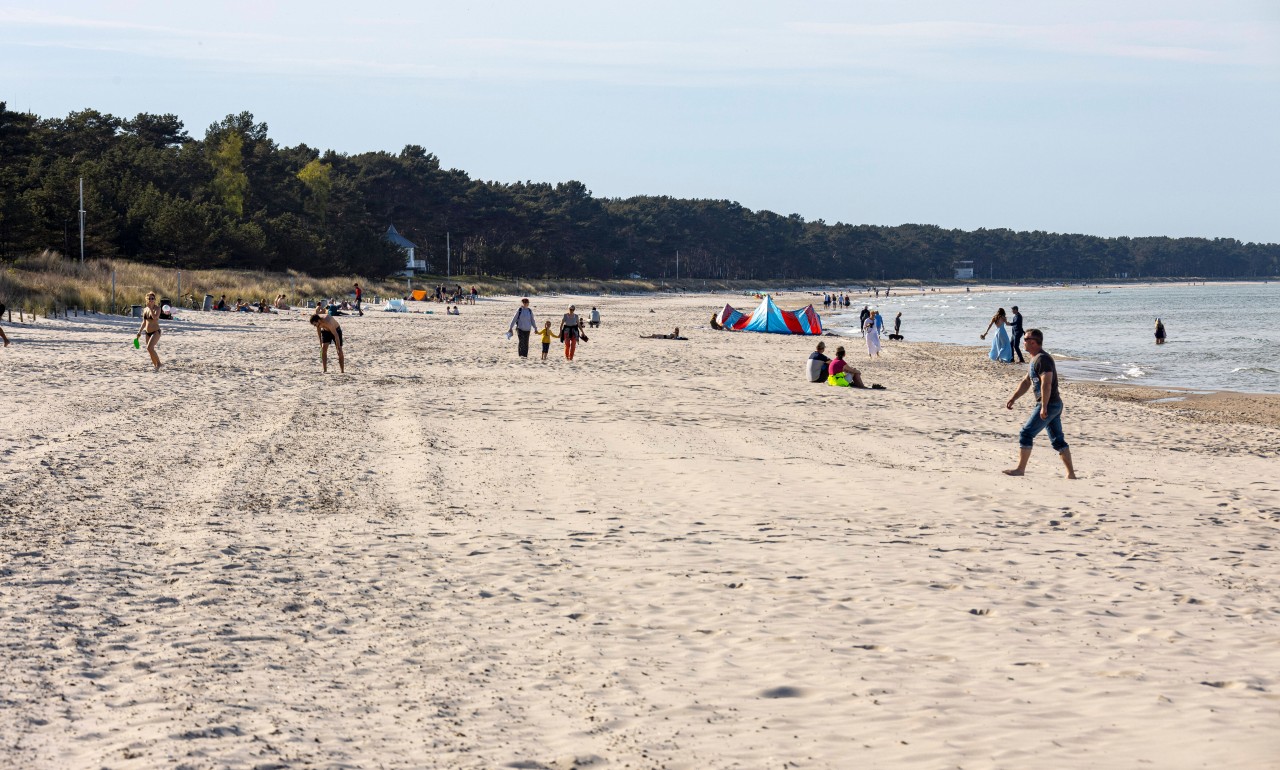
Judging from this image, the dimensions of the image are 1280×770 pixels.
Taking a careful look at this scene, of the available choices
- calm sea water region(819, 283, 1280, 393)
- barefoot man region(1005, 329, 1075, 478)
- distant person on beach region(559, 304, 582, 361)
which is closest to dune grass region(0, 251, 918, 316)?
distant person on beach region(559, 304, 582, 361)

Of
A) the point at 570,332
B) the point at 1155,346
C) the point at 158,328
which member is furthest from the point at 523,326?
the point at 1155,346

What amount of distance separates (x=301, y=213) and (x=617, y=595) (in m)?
83.6

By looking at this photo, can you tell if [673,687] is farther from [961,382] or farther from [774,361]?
[774,361]

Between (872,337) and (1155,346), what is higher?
(872,337)

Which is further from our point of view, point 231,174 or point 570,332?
point 231,174

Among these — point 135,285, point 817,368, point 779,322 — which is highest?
point 135,285

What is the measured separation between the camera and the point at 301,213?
85.1 m

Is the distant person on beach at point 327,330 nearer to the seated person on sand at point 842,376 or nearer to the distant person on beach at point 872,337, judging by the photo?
the seated person on sand at point 842,376

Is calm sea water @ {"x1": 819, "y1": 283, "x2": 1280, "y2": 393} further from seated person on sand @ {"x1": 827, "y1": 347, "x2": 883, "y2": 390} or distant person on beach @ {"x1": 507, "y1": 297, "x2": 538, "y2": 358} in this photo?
distant person on beach @ {"x1": 507, "y1": 297, "x2": 538, "y2": 358}

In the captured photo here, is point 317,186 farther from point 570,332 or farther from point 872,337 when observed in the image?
point 570,332

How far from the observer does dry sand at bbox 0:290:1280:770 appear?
4594mm

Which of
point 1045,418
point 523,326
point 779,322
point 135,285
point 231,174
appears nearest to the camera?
point 1045,418

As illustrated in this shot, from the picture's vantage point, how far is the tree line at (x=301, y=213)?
52.0 m

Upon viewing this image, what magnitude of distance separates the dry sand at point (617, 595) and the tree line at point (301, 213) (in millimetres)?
38002
